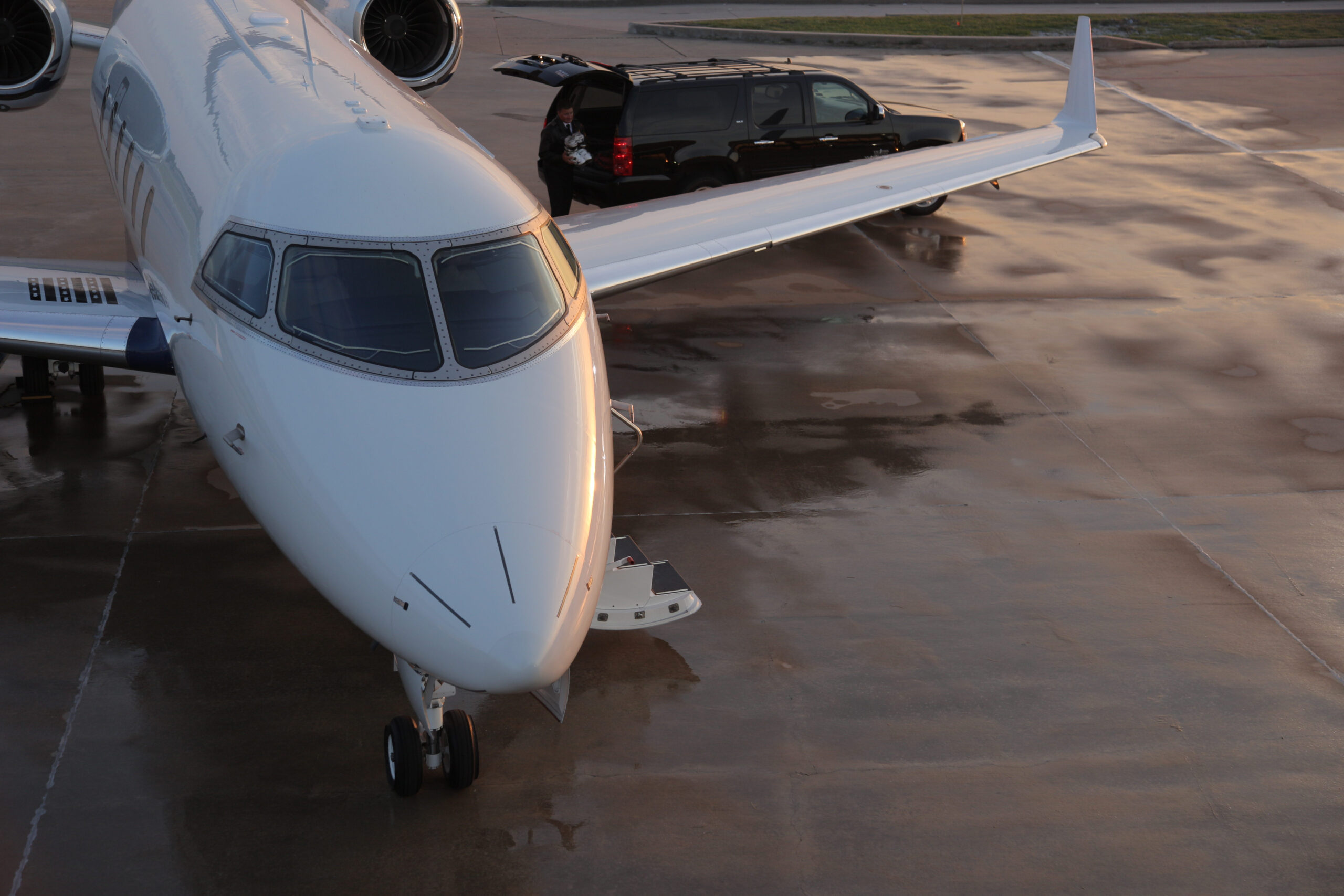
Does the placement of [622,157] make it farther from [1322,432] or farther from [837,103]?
[1322,432]

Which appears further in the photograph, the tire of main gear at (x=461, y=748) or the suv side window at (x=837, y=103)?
the suv side window at (x=837, y=103)

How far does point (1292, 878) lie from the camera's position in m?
6.35

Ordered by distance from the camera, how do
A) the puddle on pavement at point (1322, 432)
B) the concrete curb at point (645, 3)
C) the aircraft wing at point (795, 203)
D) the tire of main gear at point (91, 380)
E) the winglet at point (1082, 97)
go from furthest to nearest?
the concrete curb at point (645, 3)
the winglet at point (1082, 97)
the tire of main gear at point (91, 380)
the puddle on pavement at point (1322, 432)
the aircraft wing at point (795, 203)

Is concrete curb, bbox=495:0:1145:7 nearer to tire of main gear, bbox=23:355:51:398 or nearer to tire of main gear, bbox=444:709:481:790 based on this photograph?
tire of main gear, bbox=23:355:51:398

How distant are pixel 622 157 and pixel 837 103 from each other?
130 inches

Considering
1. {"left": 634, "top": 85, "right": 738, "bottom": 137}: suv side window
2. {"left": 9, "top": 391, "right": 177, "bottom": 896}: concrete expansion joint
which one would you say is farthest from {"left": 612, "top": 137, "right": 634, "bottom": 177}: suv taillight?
{"left": 9, "top": 391, "right": 177, "bottom": 896}: concrete expansion joint

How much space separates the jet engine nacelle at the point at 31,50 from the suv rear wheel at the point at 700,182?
7342mm

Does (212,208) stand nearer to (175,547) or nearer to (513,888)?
(175,547)

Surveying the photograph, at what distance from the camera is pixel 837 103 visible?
17.4m

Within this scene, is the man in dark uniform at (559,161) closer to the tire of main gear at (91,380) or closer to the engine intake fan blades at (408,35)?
the engine intake fan blades at (408,35)

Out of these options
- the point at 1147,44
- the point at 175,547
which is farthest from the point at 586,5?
the point at 175,547

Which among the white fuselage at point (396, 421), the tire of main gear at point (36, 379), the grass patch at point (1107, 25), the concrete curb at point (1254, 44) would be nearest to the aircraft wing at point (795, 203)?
the white fuselage at point (396, 421)

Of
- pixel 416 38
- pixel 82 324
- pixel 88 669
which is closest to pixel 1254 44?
pixel 416 38

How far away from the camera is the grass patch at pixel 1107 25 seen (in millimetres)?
33719
